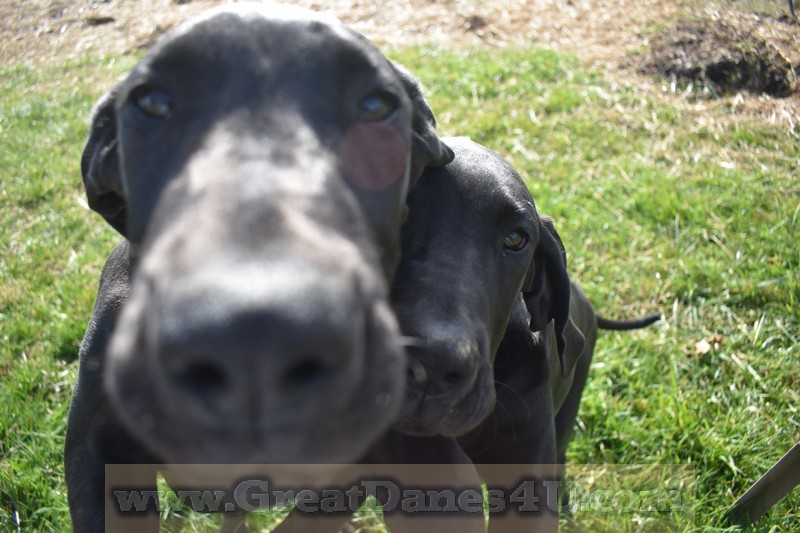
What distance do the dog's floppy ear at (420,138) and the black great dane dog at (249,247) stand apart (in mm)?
21

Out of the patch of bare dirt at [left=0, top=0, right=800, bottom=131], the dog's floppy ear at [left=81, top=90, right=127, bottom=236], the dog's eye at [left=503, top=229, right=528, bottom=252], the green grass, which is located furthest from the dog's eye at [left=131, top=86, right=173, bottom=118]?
the patch of bare dirt at [left=0, top=0, right=800, bottom=131]

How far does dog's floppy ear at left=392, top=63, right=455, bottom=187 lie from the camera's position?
284 centimetres

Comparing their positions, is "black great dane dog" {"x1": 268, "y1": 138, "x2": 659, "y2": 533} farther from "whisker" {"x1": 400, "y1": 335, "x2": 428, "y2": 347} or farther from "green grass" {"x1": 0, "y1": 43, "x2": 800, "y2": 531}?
"green grass" {"x1": 0, "y1": 43, "x2": 800, "y2": 531}

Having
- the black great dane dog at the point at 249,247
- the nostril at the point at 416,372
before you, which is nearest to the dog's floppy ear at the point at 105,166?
the black great dane dog at the point at 249,247

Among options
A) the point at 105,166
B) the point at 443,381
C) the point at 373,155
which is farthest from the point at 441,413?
the point at 105,166

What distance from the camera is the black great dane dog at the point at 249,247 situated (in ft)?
4.48

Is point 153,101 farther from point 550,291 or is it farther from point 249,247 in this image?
point 550,291

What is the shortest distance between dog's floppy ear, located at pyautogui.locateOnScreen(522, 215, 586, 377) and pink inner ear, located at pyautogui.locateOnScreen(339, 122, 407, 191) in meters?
1.25

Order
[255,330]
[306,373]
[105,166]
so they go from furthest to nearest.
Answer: [105,166] → [306,373] → [255,330]

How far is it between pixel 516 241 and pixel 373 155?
1089 mm

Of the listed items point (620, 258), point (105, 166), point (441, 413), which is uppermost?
point (105, 166)

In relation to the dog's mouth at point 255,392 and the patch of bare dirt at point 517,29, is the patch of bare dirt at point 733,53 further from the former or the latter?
the dog's mouth at point 255,392

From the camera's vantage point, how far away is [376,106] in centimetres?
235

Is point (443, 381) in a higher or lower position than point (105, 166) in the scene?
lower
